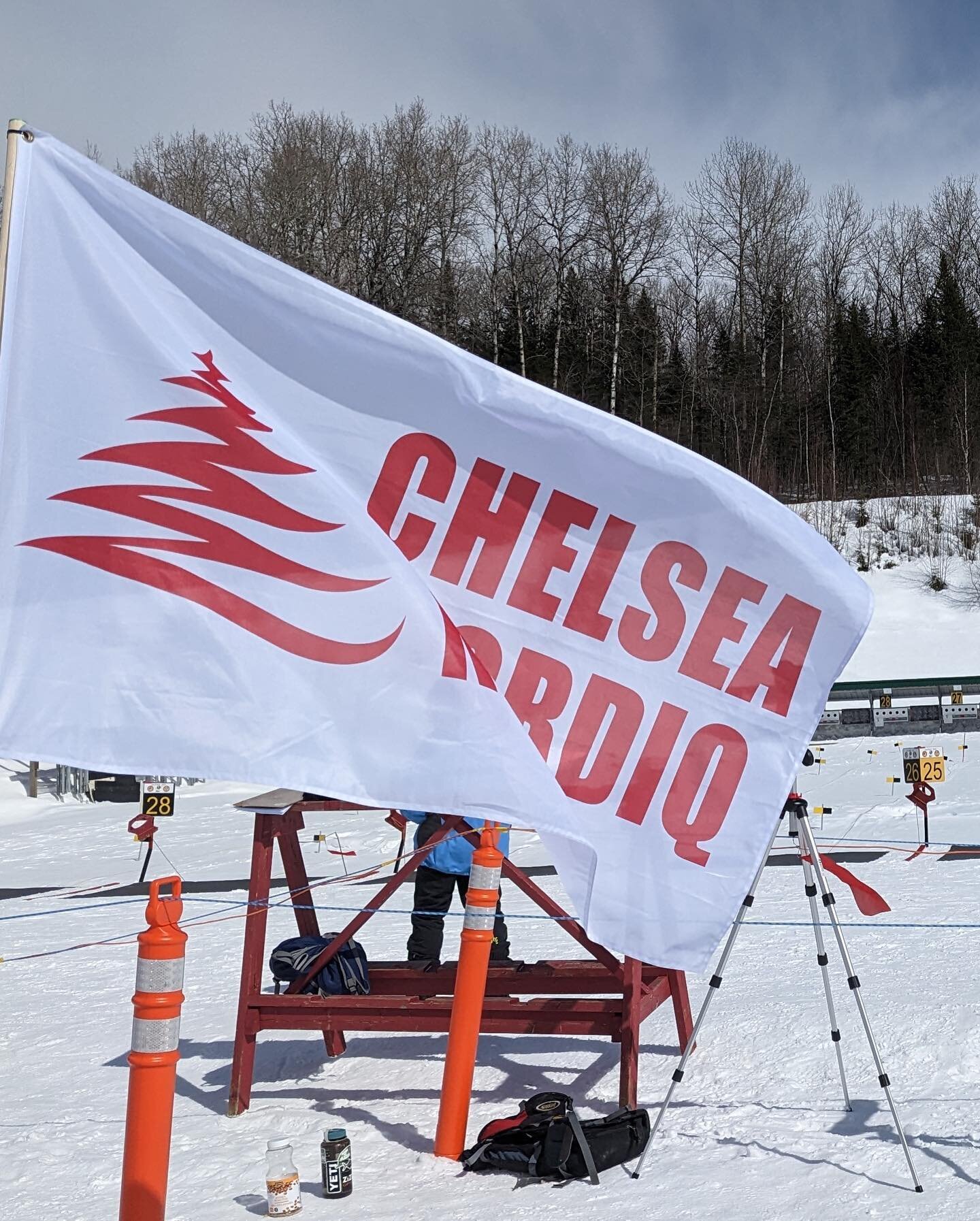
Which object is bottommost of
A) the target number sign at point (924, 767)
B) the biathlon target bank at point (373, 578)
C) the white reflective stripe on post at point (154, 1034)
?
the white reflective stripe on post at point (154, 1034)

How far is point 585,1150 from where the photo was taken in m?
4.57

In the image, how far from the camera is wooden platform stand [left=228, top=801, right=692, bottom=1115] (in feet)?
18.1

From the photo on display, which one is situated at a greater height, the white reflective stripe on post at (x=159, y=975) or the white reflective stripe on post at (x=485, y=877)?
the white reflective stripe on post at (x=485, y=877)

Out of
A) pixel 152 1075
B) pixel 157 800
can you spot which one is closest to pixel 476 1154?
pixel 152 1075

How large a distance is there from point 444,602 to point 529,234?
47.1 meters

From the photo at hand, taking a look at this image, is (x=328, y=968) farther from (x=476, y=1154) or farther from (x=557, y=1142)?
(x=557, y=1142)

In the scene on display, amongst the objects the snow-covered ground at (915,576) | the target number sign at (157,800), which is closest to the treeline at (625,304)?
the snow-covered ground at (915,576)

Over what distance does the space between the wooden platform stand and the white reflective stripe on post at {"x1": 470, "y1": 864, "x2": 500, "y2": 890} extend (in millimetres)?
528

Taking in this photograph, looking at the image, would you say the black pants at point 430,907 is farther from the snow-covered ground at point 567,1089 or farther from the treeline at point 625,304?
the treeline at point 625,304

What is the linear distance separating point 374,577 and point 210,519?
1.72 feet

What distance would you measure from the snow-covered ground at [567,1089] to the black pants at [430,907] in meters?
0.50

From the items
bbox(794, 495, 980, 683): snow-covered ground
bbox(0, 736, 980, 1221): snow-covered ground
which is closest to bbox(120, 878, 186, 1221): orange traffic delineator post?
bbox(0, 736, 980, 1221): snow-covered ground

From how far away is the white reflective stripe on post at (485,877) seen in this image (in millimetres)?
5043

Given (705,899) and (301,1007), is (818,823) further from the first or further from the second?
(705,899)
